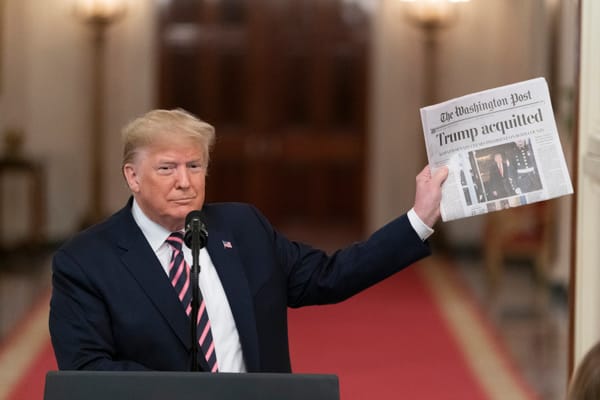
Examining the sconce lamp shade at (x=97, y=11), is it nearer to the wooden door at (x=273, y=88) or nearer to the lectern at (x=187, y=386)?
the wooden door at (x=273, y=88)

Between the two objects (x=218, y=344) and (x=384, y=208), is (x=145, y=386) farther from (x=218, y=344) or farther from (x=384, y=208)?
(x=384, y=208)

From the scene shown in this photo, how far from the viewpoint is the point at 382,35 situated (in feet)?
43.9

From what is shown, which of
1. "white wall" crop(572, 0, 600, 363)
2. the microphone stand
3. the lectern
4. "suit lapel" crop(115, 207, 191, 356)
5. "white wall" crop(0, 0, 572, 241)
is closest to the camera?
the lectern

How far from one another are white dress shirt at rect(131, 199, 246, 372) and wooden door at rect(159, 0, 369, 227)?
10.8m

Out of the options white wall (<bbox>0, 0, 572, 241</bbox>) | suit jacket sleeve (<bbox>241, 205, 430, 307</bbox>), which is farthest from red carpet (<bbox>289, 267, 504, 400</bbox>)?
suit jacket sleeve (<bbox>241, 205, 430, 307</bbox>)

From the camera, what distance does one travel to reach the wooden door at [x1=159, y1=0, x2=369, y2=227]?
14.0 metres

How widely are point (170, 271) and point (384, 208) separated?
34.3ft

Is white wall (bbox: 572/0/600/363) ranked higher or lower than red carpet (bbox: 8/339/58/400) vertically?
higher

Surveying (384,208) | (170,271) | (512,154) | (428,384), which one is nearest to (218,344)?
(170,271)

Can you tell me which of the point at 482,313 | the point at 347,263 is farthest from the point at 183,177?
the point at 482,313

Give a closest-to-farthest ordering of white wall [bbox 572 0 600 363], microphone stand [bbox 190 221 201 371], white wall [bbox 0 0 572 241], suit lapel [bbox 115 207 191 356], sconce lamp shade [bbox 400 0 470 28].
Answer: microphone stand [bbox 190 221 201 371]
suit lapel [bbox 115 207 191 356]
white wall [bbox 572 0 600 363]
sconce lamp shade [bbox 400 0 470 28]
white wall [bbox 0 0 572 241]

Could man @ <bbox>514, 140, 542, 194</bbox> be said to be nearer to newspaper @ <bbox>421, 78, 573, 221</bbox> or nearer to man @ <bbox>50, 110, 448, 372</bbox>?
newspaper @ <bbox>421, 78, 573, 221</bbox>

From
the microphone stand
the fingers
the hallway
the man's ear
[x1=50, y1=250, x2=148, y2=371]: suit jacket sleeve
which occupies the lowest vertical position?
the hallway

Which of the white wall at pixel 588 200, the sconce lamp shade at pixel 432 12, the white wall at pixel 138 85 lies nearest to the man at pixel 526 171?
the white wall at pixel 588 200
